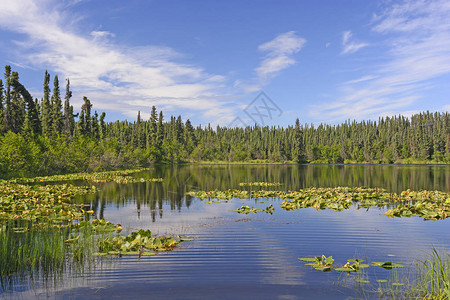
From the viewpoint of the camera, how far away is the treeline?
49334 mm

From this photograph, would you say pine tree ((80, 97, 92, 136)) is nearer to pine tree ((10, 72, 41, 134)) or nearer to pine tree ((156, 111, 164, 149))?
pine tree ((10, 72, 41, 134))

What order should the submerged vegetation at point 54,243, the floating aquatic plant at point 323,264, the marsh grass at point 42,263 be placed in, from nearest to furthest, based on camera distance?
the marsh grass at point 42,263 < the submerged vegetation at point 54,243 < the floating aquatic plant at point 323,264

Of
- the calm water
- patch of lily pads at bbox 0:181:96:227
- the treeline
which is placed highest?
the treeline

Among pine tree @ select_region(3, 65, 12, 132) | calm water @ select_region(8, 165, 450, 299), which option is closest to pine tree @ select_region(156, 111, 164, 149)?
pine tree @ select_region(3, 65, 12, 132)

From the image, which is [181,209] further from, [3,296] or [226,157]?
[226,157]

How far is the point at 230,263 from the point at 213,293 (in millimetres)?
2409

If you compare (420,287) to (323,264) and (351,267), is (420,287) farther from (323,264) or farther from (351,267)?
(323,264)

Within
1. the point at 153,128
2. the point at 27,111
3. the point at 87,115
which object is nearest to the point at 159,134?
the point at 153,128

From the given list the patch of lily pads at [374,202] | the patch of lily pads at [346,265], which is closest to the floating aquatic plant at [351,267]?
the patch of lily pads at [346,265]

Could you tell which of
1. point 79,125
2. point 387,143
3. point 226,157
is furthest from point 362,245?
point 387,143

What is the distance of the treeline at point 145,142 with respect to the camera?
162 feet

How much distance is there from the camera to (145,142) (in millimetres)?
123688

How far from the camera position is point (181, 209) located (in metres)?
22.3

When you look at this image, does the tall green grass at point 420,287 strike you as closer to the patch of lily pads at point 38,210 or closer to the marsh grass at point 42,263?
the marsh grass at point 42,263
